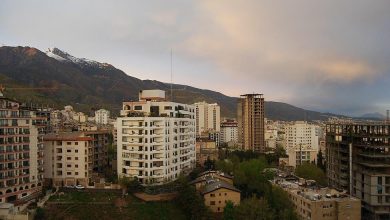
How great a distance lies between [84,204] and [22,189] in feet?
19.8

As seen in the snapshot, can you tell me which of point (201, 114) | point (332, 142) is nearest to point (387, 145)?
point (332, 142)

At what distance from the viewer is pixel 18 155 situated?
3631 centimetres

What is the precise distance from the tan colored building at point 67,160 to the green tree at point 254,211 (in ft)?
53.0

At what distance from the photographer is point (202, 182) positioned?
137 feet

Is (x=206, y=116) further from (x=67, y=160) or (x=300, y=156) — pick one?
(x=67, y=160)

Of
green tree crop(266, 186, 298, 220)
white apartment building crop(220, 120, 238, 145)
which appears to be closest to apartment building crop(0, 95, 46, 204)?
green tree crop(266, 186, 298, 220)

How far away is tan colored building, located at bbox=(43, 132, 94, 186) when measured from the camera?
1623 inches

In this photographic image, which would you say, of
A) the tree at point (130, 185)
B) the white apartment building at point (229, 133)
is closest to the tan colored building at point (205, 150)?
the tree at point (130, 185)

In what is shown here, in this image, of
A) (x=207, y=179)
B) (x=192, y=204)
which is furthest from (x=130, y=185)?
(x=207, y=179)

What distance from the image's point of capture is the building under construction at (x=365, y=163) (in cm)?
3878

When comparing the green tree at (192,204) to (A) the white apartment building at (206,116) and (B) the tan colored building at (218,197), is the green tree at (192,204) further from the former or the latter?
(A) the white apartment building at (206,116)

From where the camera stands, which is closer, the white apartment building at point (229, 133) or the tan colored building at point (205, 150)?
the tan colored building at point (205, 150)

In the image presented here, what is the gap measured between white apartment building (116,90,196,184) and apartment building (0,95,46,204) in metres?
7.76

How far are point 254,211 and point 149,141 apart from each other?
1252 centimetres
